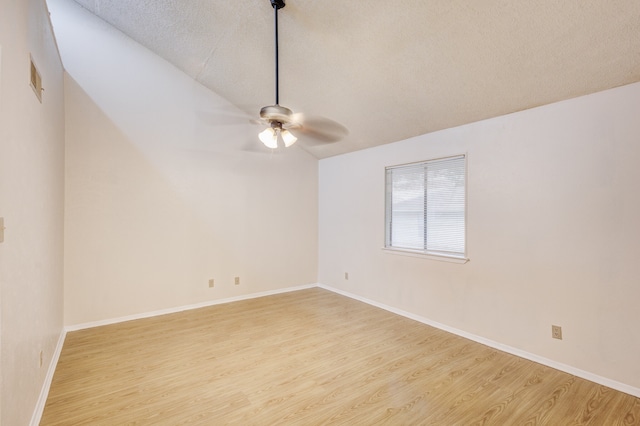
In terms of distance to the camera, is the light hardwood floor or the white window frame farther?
the white window frame

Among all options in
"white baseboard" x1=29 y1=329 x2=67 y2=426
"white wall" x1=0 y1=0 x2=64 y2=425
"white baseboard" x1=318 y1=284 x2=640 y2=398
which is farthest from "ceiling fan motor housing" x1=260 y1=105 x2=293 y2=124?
"white baseboard" x1=318 y1=284 x2=640 y2=398

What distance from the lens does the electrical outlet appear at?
255cm

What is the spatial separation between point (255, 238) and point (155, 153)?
1.85 m

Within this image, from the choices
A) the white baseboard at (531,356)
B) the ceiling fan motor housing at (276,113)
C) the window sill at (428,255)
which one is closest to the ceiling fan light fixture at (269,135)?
the ceiling fan motor housing at (276,113)

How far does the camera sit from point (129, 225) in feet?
12.0

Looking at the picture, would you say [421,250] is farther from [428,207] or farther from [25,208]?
[25,208]

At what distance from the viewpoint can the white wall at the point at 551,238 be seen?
2.25 m

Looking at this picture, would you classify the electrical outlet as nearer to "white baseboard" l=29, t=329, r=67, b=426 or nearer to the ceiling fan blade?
the ceiling fan blade

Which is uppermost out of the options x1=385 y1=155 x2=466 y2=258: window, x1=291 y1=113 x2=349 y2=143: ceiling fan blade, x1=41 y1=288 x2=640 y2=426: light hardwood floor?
x1=291 y1=113 x2=349 y2=143: ceiling fan blade

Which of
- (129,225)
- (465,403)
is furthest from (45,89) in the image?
(465,403)

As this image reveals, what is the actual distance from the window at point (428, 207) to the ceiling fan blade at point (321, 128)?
90 cm

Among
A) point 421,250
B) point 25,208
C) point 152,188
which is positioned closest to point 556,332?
point 421,250

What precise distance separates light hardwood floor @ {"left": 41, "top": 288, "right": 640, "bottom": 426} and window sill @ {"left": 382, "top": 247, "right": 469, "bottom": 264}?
836mm

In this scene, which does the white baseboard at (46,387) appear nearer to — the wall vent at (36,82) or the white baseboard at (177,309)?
the white baseboard at (177,309)
